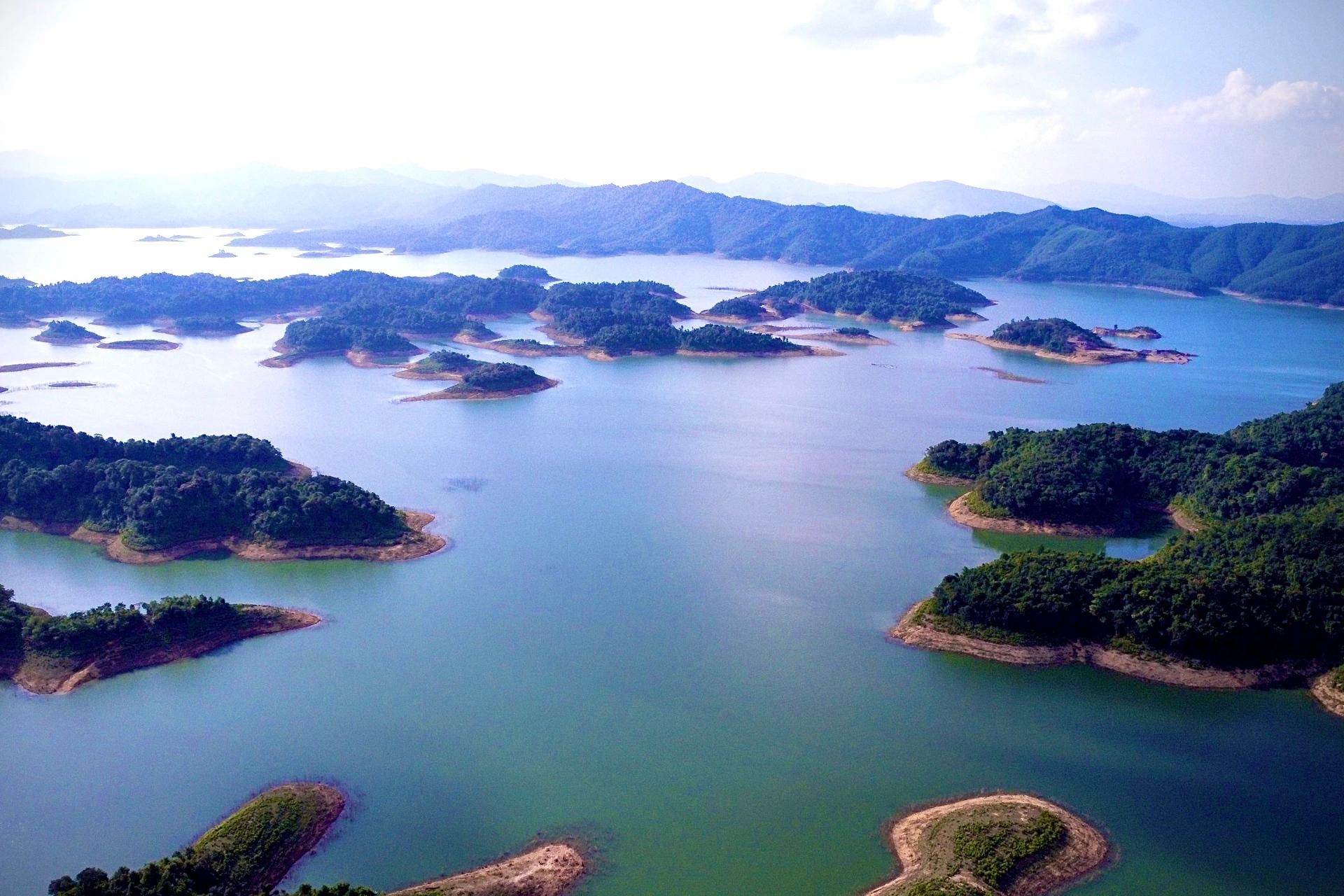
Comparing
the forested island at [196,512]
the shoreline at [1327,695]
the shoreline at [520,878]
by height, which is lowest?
the shoreline at [520,878]

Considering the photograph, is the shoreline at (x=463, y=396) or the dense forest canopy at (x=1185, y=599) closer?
the dense forest canopy at (x=1185, y=599)

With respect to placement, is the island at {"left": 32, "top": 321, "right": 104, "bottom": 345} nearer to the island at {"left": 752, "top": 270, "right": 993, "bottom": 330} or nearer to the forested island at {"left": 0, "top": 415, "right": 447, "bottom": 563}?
the forested island at {"left": 0, "top": 415, "right": 447, "bottom": 563}

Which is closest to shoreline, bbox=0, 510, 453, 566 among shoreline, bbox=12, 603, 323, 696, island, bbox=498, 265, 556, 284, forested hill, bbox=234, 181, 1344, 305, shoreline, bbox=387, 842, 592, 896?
shoreline, bbox=12, 603, 323, 696

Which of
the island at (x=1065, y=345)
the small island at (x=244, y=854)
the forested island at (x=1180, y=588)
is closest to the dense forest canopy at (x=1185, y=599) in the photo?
the forested island at (x=1180, y=588)

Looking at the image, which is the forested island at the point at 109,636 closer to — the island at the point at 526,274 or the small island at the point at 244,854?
the small island at the point at 244,854

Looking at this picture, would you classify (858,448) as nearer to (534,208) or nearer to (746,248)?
(746,248)

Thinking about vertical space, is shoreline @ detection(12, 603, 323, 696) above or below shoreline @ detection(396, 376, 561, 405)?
below
